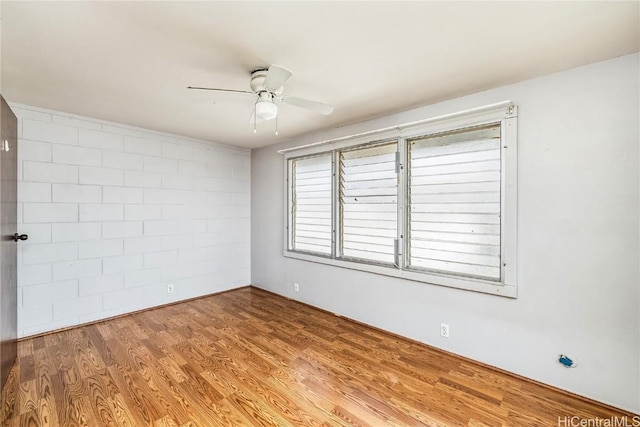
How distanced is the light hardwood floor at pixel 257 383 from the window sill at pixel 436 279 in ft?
2.19

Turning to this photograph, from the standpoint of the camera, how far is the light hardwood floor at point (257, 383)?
1.89 meters

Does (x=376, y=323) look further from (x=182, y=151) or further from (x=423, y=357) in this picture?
(x=182, y=151)

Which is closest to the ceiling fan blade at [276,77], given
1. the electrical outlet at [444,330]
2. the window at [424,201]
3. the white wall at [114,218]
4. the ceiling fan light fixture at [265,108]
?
the ceiling fan light fixture at [265,108]

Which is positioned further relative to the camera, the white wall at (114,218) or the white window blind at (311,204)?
the white window blind at (311,204)

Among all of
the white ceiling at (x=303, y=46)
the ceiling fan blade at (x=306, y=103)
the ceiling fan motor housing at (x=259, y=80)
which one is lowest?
the ceiling fan blade at (x=306, y=103)

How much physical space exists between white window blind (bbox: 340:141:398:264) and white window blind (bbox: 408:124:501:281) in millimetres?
235

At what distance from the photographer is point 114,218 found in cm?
354

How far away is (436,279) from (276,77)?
231 centimetres

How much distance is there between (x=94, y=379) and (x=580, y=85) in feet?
14.4

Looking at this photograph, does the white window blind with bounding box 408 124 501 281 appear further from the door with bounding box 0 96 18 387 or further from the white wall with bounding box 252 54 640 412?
the door with bounding box 0 96 18 387

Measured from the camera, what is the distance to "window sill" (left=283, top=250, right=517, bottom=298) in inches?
95.0

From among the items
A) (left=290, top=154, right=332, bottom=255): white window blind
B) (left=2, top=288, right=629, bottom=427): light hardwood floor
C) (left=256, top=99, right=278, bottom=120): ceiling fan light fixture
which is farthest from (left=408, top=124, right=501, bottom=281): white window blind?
(left=256, top=99, right=278, bottom=120): ceiling fan light fixture

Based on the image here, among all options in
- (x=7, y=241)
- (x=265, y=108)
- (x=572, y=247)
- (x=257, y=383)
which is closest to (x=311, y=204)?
(x=265, y=108)

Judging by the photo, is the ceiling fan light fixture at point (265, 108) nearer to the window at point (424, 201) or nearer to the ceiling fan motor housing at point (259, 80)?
the ceiling fan motor housing at point (259, 80)
